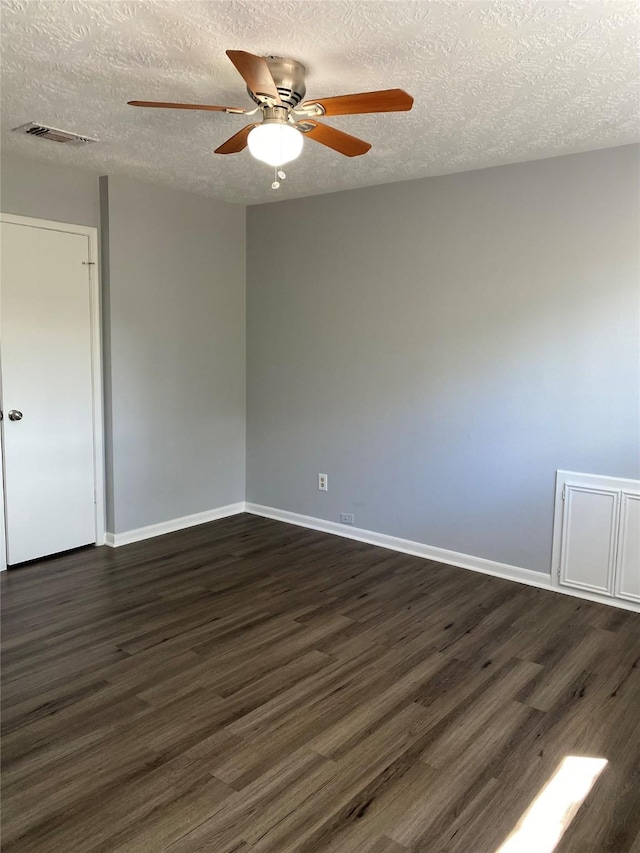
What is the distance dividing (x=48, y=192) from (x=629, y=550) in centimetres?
405

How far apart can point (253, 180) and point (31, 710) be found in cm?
328

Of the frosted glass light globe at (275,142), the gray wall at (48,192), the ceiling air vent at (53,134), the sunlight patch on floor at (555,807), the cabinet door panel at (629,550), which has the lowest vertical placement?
the sunlight patch on floor at (555,807)

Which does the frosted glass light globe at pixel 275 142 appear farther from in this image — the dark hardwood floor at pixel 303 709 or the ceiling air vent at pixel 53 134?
the dark hardwood floor at pixel 303 709

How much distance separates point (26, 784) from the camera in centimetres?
205

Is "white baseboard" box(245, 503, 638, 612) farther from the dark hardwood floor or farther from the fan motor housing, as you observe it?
the fan motor housing

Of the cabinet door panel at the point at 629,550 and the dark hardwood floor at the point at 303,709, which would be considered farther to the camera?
the cabinet door panel at the point at 629,550

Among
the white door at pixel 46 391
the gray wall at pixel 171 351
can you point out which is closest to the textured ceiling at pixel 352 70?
the white door at pixel 46 391

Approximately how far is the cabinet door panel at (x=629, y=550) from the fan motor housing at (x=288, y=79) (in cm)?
261

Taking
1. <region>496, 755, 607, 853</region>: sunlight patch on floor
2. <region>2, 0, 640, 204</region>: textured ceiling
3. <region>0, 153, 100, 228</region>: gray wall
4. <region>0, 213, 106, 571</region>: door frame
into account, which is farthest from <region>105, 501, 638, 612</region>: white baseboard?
<region>2, 0, 640, 204</region>: textured ceiling

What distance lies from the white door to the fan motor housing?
2098mm

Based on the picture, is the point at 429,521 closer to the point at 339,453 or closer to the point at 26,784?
the point at 339,453

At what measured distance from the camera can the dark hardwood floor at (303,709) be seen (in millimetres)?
1909

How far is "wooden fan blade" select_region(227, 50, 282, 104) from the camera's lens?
191cm

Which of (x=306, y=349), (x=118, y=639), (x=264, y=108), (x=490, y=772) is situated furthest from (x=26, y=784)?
(x=306, y=349)
